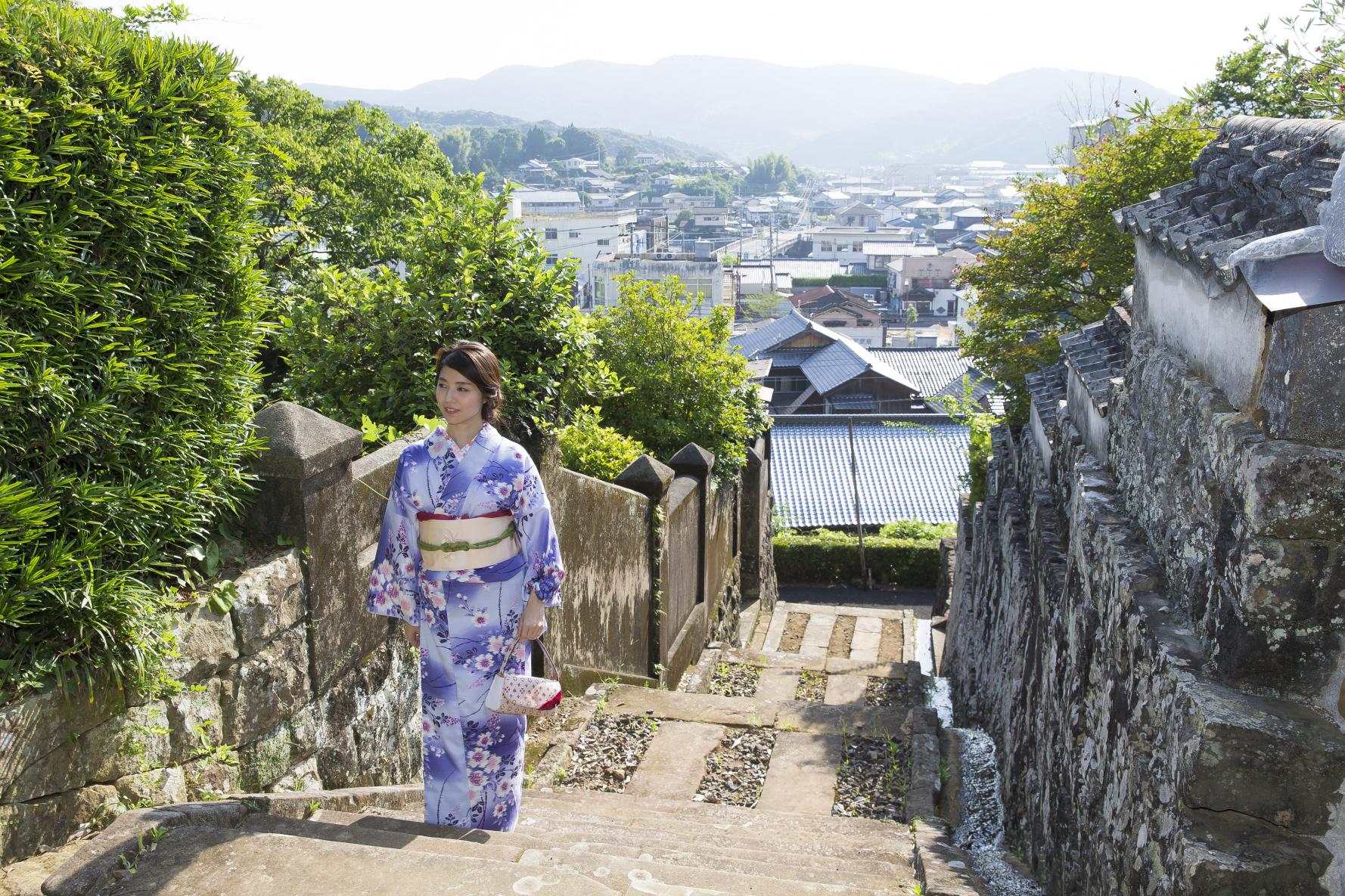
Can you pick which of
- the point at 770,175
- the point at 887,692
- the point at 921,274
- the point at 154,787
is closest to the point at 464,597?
the point at 154,787

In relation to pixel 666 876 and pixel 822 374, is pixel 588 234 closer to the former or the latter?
pixel 822 374

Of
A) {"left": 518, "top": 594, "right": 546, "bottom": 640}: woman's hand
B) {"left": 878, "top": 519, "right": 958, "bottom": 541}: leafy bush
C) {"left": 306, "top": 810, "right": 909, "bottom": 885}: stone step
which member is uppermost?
{"left": 518, "top": 594, "right": 546, "bottom": 640}: woman's hand

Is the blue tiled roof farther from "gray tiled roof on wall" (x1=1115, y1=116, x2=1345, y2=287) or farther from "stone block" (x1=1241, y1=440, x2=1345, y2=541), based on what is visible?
"stone block" (x1=1241, y1=440, x2=1345, y2=541)

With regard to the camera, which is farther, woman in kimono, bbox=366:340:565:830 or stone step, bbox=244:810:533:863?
woman in kimono, bbox=366:340:565:830

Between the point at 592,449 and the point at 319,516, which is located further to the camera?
the point at 592,449

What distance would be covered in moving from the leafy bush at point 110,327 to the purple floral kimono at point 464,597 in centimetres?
61

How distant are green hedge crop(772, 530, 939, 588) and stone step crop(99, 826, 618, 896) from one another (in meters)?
15.0

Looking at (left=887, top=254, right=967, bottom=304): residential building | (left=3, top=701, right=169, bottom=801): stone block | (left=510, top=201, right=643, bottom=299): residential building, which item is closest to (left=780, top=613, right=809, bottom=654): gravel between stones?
(left=3, top=701, right=169, bottom=801): stone block

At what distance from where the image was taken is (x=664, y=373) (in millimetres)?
10062

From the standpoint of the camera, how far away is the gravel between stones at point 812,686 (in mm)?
8836

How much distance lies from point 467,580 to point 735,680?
20.0ft

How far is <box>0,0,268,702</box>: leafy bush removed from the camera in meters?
2.61

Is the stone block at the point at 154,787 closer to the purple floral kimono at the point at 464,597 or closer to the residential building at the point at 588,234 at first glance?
the purple floral kimono at the point at 464,597

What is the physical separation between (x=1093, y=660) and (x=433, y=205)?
4487mm
